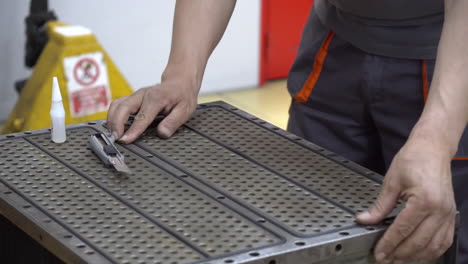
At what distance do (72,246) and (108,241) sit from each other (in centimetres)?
5

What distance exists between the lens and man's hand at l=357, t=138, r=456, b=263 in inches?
48.3

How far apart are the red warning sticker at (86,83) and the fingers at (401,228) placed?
181cm

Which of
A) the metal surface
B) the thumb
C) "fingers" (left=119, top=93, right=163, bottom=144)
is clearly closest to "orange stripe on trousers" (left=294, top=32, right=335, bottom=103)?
the metal surface

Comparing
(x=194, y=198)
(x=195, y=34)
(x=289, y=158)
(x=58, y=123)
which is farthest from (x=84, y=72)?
(x=194, y=198)

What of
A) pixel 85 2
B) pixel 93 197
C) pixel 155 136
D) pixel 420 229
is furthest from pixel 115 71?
pixel 420 229

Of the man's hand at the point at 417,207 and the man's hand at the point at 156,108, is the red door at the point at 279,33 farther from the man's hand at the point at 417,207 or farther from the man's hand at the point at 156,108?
the man's hand at the point at 417,207

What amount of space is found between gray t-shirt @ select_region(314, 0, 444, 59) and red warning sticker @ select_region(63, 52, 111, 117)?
1.43 metres

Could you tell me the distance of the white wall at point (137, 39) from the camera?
3457 mm

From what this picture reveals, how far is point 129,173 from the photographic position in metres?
1.40

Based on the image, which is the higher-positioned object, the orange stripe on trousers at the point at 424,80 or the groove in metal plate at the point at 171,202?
the orange stripe on trousers at the point at 424,80

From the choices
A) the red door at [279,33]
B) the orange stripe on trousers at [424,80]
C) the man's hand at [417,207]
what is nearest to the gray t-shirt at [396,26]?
the orange stripe on trousers at [424,80]

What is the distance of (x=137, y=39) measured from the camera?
369cm

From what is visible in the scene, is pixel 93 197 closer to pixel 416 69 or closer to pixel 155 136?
pixel 155 136

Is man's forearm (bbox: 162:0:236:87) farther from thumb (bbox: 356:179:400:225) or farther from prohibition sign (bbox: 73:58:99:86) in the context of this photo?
prohibition sign (bbox: 73:58:99:86)
